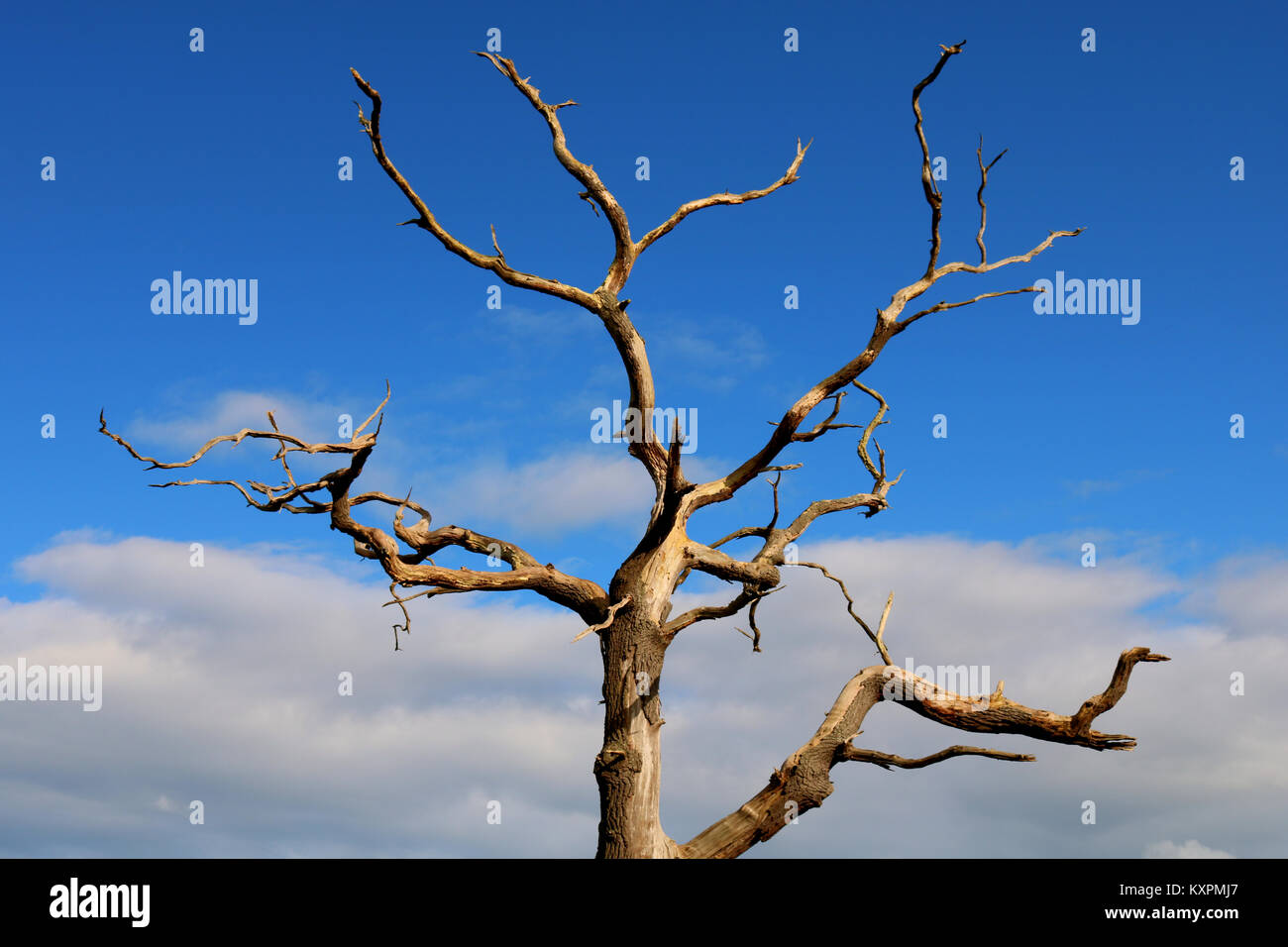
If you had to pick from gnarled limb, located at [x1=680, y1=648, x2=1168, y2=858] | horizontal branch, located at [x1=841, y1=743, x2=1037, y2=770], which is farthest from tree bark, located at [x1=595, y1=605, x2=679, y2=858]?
horizontal branch, located at [x1=841, y1=743, x2=1037, y2=770]

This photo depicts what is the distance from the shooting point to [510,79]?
36.8 feet

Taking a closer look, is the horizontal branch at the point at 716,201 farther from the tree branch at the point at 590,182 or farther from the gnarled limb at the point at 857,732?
the gnarled limb at the point at 857,732

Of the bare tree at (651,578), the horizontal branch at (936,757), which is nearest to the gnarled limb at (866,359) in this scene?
the bare tree at (651,578)

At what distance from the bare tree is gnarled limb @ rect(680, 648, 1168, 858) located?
0.04ft

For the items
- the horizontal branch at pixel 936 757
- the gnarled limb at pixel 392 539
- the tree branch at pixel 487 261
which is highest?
the tree branch at pixel 487 261

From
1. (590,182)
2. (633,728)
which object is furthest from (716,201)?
(633,728)

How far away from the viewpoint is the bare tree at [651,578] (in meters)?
9.77

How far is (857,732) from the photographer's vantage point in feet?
34.0

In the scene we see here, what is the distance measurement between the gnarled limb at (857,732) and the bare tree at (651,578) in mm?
13

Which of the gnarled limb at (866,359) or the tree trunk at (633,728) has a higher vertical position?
the gnarled limb at (866,359)
